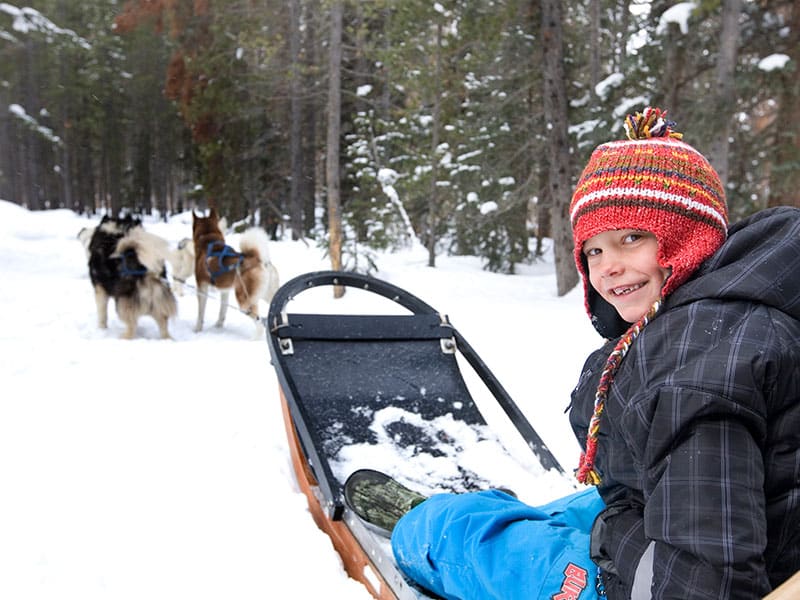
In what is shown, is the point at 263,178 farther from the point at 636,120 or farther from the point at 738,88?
the point at 636,120

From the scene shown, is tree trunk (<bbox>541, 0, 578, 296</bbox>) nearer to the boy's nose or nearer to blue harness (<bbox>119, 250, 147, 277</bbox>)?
blue harness (<bbox>119, 250, 147, 277</bbox>)

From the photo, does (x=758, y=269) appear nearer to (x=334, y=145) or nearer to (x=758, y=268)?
(x=758, y=268)

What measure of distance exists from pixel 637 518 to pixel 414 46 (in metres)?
12.1

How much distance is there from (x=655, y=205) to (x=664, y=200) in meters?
0.02

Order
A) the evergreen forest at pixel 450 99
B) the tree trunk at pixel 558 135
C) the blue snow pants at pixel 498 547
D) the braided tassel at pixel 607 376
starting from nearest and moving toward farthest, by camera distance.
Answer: the braided tassel at pixel 607 376 → the blue snow pants at pixel 498 547 → the evergreen forest at pixel 450 99 → the tree trunk at pixel 558 135

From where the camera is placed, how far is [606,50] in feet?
60.8

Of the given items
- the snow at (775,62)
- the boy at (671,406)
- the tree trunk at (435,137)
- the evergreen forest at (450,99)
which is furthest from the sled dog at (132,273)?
the snow at (775,62)

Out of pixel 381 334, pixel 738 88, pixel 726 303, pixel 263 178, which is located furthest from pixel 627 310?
pixel 263 178

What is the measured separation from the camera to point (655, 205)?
1.54 metres

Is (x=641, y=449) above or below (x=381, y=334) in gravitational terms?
above

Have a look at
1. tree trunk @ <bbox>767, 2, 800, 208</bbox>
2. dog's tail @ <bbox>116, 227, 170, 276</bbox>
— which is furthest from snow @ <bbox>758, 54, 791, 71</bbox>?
dog's tail @ <bbox>116, 227, 170, 276</bbox>

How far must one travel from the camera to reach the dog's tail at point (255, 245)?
777 centimetres

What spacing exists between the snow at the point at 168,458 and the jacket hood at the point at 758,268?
5.45 ft

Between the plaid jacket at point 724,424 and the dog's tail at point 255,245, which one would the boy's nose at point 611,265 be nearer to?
the plaid jacket at point 724,424
